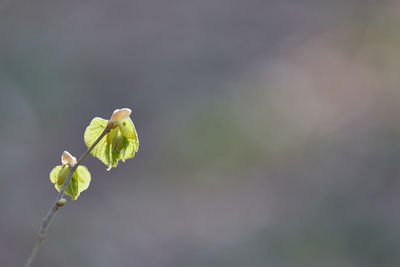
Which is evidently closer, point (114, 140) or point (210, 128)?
point (114, 140)

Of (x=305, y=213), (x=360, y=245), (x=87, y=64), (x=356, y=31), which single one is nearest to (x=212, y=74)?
(x=87, y=64)

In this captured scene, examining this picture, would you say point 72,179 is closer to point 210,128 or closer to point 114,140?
point 114,140

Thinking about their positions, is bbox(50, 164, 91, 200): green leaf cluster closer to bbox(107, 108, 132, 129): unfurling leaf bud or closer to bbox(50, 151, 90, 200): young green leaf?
bbox(50, 151, 90, 200): young green leaf

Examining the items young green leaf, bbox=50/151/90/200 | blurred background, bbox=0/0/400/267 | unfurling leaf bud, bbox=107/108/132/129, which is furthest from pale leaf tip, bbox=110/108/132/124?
blurred background, bbox=0/0/400/267

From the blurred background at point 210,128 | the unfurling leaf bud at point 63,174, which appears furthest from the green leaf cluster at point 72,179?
the blurred background at point 210,128

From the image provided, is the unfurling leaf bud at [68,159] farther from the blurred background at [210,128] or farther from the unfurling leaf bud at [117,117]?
the blurred background at [210,128]

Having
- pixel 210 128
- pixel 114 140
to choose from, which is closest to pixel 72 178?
pixel 114 140
